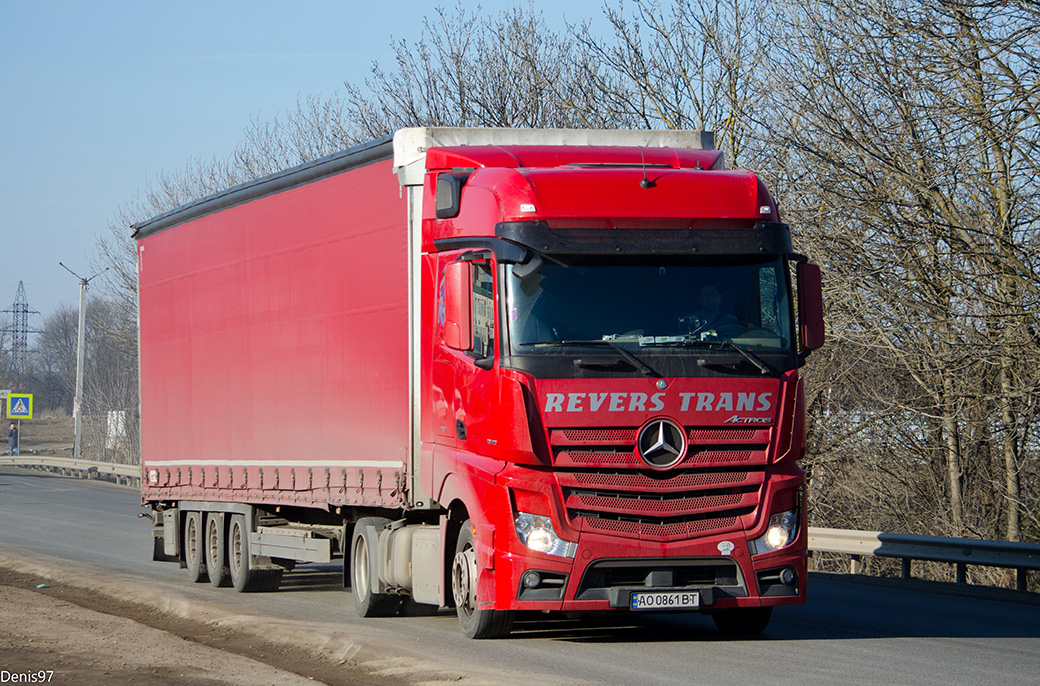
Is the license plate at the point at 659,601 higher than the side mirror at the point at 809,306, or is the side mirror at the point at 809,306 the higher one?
the side mirror at the point at 809,306

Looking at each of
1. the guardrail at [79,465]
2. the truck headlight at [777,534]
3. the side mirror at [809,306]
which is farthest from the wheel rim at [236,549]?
the guardrail at [79,465]

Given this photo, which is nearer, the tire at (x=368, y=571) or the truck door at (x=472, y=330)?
the truck door at (x=472, y=330)

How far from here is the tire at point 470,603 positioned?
9750mm

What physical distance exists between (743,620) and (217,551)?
7.29 meters

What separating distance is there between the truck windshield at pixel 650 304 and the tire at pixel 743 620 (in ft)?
7.03

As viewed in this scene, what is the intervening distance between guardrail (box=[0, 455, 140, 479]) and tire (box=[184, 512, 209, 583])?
22.1m

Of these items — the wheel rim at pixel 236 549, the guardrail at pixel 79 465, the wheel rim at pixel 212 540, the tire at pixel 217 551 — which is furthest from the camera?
the guardrail at pixel 79 465

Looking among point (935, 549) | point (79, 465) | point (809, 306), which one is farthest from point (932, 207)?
point (79, 465)

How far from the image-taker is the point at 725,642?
9.88 metres

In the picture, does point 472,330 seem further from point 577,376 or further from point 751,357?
point 751,357

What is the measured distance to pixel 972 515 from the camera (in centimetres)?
2034

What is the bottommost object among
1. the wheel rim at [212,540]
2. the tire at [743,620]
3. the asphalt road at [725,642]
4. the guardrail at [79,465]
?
the asphalt road at [725,642]

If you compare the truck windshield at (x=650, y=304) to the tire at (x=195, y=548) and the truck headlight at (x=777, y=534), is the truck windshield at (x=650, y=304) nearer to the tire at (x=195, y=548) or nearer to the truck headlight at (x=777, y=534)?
the truck headlight at (x=777, y=534)

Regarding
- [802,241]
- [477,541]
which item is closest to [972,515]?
[802,241]
